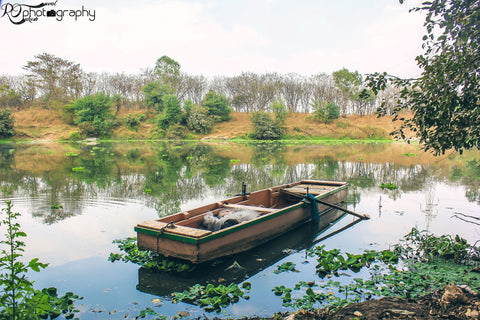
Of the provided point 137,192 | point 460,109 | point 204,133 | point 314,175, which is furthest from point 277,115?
point 460,109

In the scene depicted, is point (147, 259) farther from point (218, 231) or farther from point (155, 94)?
point (155, 94)

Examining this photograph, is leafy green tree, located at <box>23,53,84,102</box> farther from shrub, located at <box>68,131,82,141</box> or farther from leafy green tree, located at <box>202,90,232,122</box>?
leafy green tree, located at <box>202,90,232,122</box>

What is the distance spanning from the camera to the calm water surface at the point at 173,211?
5.71 m

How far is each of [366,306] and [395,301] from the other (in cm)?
48

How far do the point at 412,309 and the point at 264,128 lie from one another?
164 feet

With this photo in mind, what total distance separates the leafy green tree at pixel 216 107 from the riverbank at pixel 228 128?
117 centimetres

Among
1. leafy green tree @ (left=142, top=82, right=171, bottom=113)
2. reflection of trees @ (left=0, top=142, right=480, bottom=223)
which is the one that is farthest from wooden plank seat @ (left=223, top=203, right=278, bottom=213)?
leafy green tree @ (left=142, top=82, right=171, bottom=113)

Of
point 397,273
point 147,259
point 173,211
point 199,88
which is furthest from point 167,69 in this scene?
point 397,273

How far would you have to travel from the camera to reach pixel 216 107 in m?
58.4

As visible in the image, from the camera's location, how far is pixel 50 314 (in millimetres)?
4684

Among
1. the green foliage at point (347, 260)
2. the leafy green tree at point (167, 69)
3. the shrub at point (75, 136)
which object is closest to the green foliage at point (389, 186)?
the green foliage at point (347, 260)

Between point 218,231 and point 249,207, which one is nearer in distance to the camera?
point 218,231

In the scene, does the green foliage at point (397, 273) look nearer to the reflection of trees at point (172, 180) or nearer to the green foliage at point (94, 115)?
the reflection of trees at point (172, 180)

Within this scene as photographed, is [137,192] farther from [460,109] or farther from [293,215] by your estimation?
[460,109]
